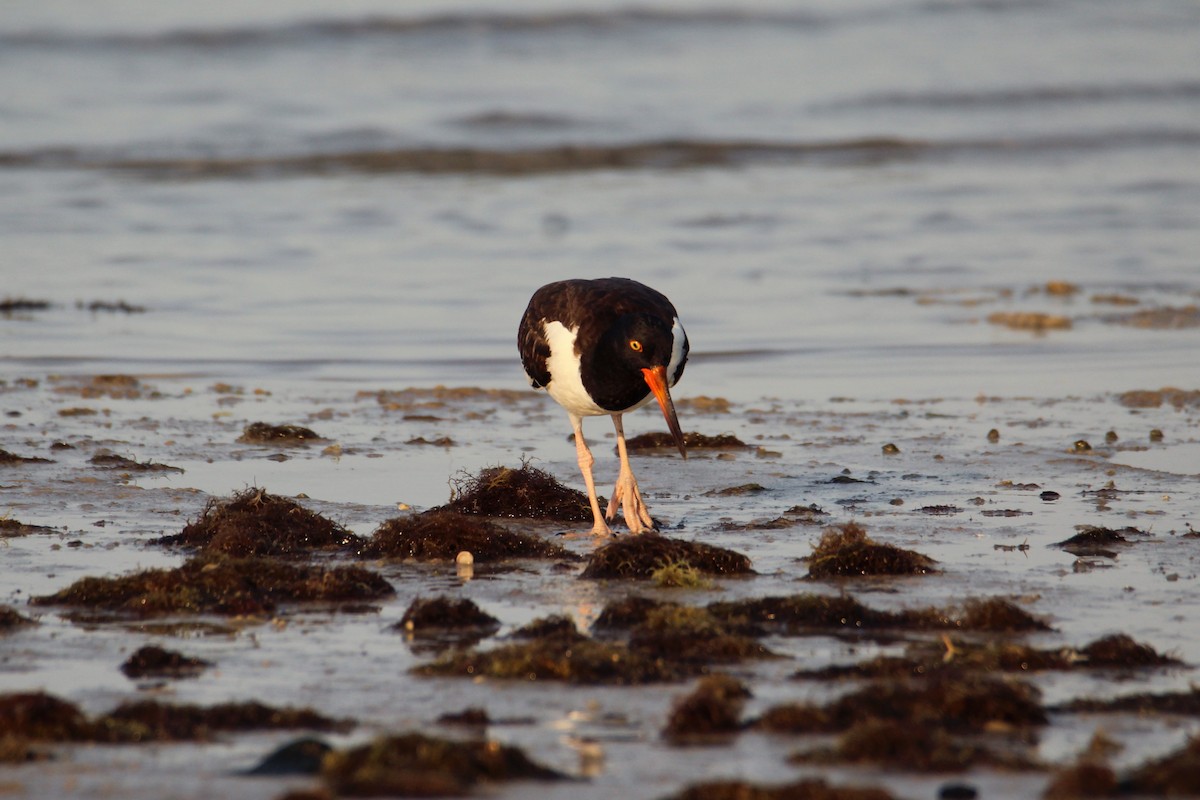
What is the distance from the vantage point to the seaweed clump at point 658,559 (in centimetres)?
637

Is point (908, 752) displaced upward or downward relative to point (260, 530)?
downward

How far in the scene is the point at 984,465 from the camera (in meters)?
8.55

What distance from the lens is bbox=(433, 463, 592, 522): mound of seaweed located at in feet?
24.9

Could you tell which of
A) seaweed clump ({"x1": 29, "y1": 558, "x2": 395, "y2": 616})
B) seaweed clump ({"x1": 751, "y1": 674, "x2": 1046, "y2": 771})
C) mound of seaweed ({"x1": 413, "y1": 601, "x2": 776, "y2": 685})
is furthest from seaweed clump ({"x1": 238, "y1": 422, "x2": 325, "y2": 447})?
seaweed clump ({"x1": 751, "y1": 674, "x2": 1046, "y2": 771})

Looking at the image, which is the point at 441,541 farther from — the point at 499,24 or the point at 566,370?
the point at 499,24

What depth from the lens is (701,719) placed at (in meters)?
4.39

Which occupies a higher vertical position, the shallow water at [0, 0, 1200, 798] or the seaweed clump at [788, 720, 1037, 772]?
the shallow water at [0, 0, 1200, 798]

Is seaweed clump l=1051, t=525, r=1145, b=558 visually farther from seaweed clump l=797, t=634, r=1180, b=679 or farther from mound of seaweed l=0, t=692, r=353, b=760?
mound of seaweed l=0, t=692, r=353, b=760

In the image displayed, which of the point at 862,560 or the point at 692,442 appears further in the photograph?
the point at 692,442

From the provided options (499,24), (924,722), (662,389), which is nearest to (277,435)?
(662,389)

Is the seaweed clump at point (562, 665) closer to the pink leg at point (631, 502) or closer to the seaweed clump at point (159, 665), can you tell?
the seaweed clump at point (159, 665)

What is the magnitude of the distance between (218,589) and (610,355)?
87.5 inches

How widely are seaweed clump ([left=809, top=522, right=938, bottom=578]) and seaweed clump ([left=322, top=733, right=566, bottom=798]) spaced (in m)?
2.46

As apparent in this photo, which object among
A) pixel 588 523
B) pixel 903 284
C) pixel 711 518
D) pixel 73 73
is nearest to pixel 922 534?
pixel 711 518
